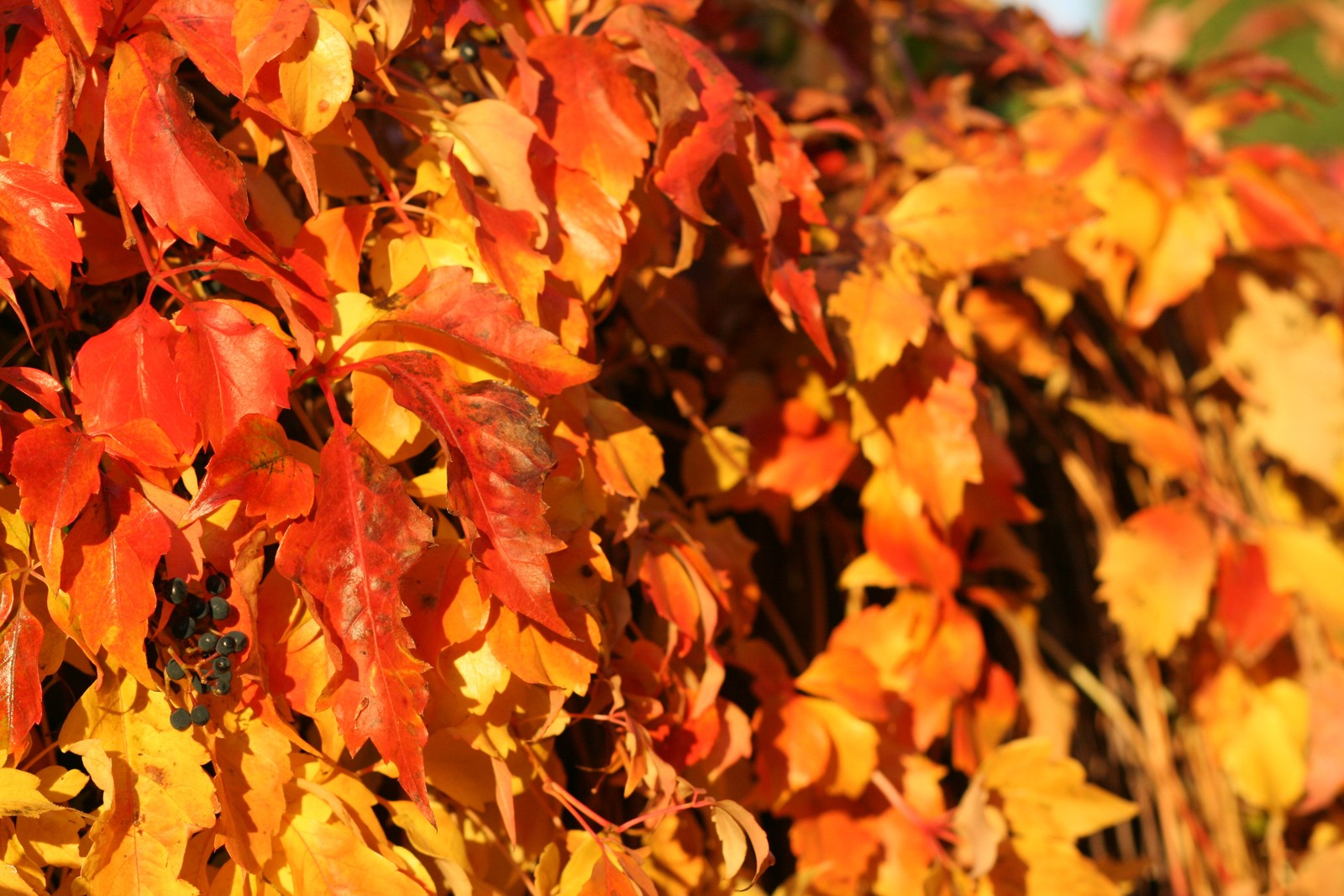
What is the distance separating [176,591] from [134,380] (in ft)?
0.30

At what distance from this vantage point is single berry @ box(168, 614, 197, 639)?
0.49 m

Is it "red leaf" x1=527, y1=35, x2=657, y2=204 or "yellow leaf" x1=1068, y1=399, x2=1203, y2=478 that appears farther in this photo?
"yellow leaf" x1=1068, y1=399, x2=1203, y2=478

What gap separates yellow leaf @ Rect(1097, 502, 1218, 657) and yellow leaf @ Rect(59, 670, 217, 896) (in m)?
0.72

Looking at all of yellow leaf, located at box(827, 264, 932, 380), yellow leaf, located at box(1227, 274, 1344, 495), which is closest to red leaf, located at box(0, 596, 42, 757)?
yellow leaf, located at box(827, 264, 932, 380)

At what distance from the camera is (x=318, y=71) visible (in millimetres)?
Result: 495

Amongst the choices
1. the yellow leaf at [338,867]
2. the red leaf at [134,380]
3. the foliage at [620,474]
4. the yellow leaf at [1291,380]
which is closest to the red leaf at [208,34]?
the foliage at [620,474]

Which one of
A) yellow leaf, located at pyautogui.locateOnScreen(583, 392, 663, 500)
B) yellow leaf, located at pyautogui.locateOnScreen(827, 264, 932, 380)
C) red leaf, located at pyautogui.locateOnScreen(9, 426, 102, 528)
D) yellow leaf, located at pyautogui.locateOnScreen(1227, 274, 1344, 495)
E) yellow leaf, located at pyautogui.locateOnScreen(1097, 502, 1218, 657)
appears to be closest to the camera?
red leaf, located at pyautogui.locateOnScreen(9, 426, 102, 528)

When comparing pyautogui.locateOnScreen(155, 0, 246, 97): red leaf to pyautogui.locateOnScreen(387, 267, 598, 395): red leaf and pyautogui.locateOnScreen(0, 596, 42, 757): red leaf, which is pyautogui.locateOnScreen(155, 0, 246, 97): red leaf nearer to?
pyautogui.locateOnScreen(387, 267, 598, 395): red leaf

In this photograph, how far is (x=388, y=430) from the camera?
0.50m

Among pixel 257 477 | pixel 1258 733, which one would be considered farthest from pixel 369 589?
pixel 1258 733

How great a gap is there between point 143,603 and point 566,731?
29cm

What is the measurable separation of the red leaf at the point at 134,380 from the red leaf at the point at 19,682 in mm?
81

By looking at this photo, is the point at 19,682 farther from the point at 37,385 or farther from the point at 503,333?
the point at 503,333

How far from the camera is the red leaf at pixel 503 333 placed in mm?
493
